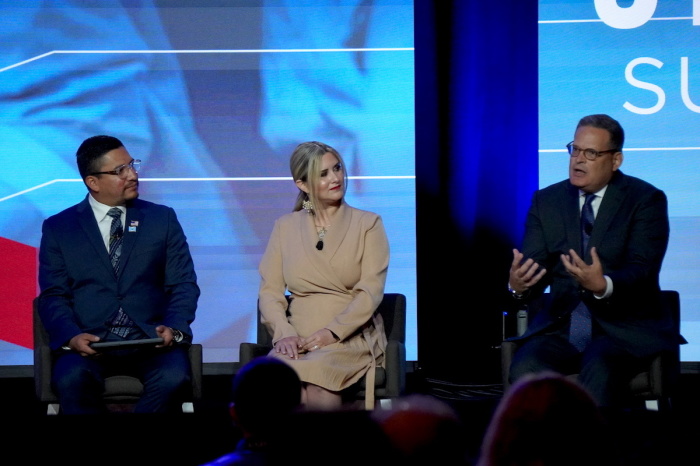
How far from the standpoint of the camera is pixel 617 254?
13.2 ft

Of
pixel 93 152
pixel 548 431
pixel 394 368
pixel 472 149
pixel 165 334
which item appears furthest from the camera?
pixel 472 149

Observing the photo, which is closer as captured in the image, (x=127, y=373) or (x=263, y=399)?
(x=263, y=399)

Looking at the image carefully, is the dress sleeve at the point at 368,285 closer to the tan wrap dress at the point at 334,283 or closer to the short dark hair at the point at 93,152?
the tan wrap dress at the point at 334,283

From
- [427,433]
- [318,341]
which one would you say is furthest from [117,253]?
[427,433]

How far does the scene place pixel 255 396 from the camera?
1.95 metres

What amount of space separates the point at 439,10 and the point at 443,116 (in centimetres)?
60

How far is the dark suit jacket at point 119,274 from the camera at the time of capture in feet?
13.8

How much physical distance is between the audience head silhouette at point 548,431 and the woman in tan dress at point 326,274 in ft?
8.13

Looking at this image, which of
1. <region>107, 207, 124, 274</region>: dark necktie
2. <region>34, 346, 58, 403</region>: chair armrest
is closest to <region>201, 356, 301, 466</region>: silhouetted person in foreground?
<region>34, 346, 58, 403</region>: chair armrest

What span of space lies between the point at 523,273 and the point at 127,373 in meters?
1.79

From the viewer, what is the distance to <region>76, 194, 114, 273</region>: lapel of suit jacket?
425 cm

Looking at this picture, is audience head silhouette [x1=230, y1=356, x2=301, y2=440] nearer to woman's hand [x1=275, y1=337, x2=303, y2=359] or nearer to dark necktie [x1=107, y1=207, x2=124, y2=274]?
woman's hand [x1=275, y1=337, x2=303, y2=359]

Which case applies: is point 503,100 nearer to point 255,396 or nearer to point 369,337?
point 369,337

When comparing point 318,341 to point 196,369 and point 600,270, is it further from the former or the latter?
point 600,270
